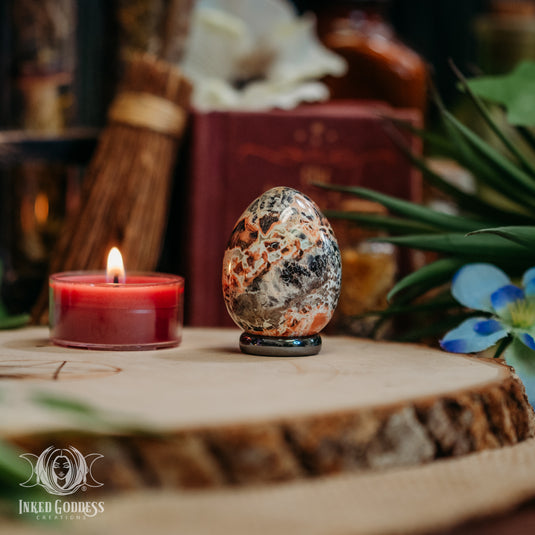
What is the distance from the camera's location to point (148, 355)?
0.59 m

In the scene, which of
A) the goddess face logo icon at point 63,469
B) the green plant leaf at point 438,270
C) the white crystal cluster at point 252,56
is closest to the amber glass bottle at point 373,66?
the white crystal cluster at point 252,56

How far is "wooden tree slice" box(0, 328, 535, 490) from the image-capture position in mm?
375

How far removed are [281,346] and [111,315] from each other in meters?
0.14

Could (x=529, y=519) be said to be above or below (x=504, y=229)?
below

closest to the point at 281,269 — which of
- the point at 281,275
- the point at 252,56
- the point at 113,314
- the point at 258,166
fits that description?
the point at 281,275

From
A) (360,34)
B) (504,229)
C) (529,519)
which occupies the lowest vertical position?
(529,519)

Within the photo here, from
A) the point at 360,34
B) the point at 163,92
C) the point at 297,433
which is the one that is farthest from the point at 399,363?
the point at 360,34

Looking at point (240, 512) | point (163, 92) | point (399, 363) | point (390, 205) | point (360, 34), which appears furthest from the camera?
point (360, 34)

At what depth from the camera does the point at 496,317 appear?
65 centimetres

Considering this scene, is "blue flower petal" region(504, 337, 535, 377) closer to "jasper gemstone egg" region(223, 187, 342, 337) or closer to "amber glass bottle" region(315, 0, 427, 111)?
"jasper gemstone egg" region(223, 187, 342, 337)

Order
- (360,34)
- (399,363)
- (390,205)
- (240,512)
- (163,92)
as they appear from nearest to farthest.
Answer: (240,512) < (399,363) < (390,205) < (163,92) < (360,34)

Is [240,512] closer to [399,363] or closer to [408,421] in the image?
[408,421]

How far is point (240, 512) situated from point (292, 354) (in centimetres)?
24

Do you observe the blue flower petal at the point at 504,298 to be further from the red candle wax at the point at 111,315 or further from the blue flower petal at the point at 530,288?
the red candle wax at the point at 111,315
